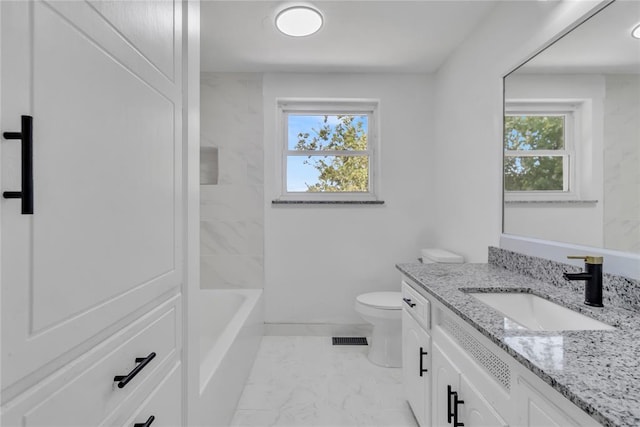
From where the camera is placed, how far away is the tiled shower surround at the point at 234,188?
2.99 metres

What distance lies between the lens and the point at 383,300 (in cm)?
255

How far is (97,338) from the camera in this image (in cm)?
67

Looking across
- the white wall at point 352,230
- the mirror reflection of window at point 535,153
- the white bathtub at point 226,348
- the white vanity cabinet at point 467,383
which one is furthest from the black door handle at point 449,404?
the white wall at point 352,230

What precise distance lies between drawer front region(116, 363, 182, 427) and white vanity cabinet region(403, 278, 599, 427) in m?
0.94

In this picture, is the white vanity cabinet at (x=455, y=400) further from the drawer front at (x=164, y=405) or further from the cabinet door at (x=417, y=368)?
the drawer front at (x=164, y=405)

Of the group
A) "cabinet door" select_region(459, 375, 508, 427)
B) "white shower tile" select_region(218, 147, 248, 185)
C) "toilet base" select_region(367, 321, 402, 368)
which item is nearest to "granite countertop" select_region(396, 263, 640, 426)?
"cabinet door" select_region(459, 375, 508, 427)

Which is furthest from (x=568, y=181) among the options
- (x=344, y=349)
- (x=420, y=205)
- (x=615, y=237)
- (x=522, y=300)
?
(x=344, y=349)

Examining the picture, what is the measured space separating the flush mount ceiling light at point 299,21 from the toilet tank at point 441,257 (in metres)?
1.83

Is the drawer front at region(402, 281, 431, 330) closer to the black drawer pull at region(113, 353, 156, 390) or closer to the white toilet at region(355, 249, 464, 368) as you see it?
the white toilet at region(355, 249, 464, 368)

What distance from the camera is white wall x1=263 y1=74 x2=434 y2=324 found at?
301cm

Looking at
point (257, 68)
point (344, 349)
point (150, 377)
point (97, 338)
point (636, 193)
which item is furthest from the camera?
point (257, 68)

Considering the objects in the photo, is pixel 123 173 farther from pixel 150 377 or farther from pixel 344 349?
pixel 344 349

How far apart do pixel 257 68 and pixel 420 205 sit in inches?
74.5

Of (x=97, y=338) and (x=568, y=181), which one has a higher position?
(x=568, y=181)
